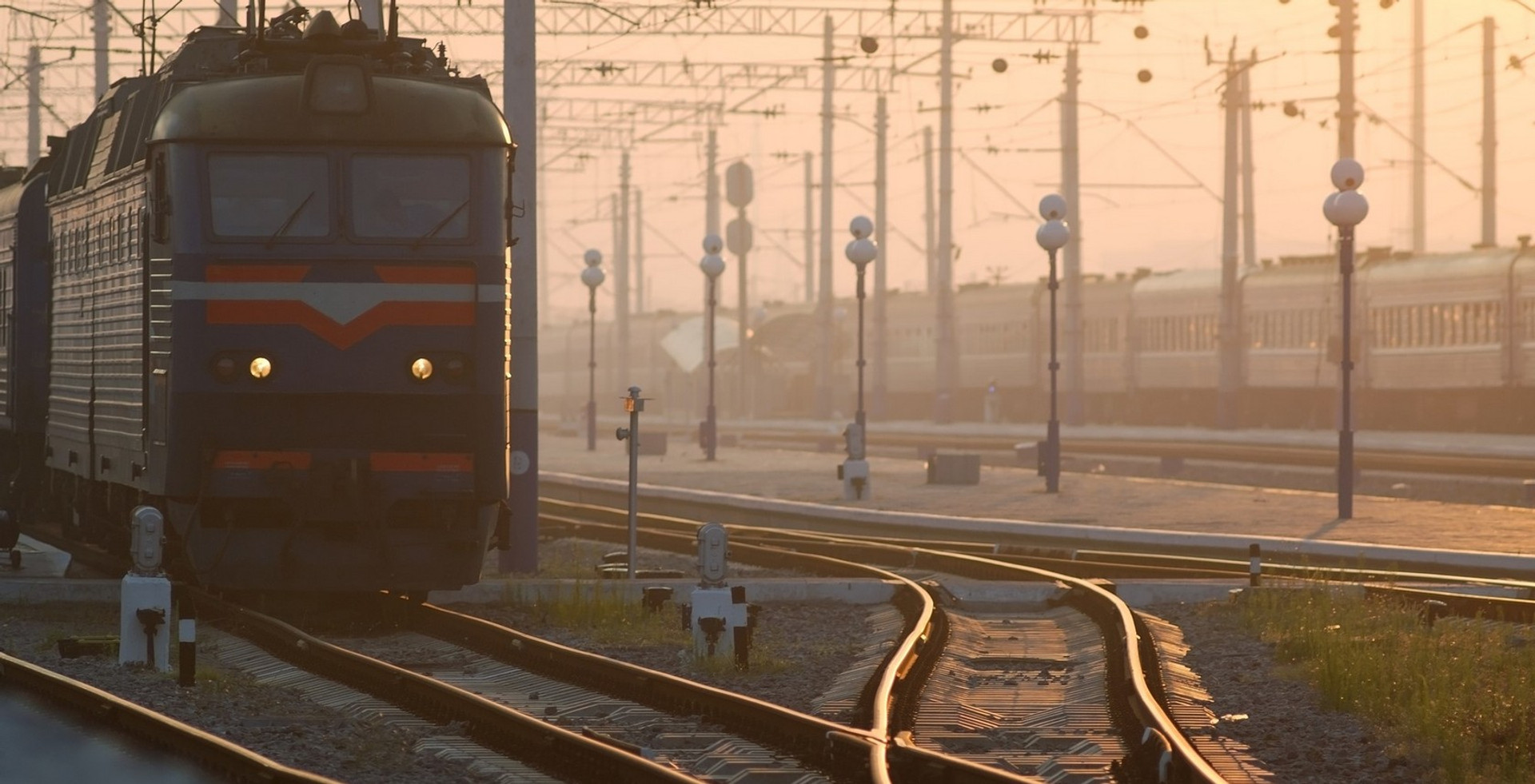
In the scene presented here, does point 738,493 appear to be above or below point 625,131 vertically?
below

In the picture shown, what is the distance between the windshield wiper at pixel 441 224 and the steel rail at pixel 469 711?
257 centimetres

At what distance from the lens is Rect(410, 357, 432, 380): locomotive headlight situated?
48.3ft

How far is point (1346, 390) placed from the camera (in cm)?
2684

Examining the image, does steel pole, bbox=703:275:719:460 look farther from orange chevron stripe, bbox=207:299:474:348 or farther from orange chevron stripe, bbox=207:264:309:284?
orange chevron stripe, bbox=207:264:309:284

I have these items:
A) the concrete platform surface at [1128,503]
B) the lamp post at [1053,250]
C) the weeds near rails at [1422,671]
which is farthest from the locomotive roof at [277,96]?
the lamp post at [1053,250]

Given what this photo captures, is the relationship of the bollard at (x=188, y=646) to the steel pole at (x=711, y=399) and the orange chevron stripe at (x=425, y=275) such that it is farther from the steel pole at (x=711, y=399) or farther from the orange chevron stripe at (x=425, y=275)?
the steel pole at (x=711, y=399)

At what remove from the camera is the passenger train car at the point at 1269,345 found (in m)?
46.9

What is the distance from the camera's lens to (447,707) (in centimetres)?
1112

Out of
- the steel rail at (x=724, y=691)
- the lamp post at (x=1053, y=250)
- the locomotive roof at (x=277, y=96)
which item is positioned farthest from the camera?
the lamp post at (x=1053, y=250)

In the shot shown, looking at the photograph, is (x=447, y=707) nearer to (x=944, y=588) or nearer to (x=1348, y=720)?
(x=1348, y=720)

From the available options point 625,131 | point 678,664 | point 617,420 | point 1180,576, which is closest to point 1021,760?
point 678,664

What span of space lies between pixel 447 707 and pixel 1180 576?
407 inches

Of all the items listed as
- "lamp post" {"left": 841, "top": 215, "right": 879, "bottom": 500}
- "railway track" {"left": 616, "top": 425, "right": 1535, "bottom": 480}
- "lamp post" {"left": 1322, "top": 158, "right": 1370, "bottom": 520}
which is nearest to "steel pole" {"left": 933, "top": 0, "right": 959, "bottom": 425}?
"railway track" {"left": 616, "top": 425, "right": 1535, "bottom": 480}

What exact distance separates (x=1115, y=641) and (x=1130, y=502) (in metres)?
17.5
